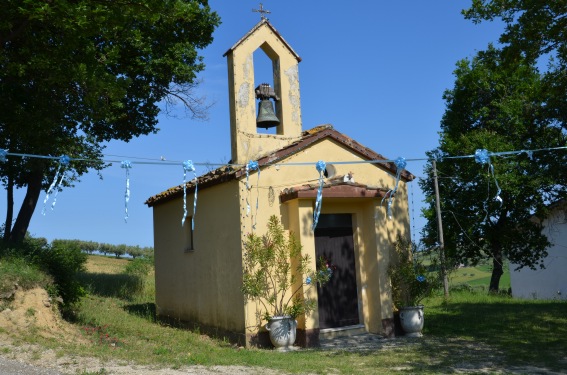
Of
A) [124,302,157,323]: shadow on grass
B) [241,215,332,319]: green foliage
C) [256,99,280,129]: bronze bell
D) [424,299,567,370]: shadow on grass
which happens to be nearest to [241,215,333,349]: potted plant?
[241,215,332,319]: green foliage

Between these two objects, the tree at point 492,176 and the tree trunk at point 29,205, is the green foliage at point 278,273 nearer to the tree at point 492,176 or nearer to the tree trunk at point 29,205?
the tree trunk at point 29,205

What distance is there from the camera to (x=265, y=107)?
1236cm

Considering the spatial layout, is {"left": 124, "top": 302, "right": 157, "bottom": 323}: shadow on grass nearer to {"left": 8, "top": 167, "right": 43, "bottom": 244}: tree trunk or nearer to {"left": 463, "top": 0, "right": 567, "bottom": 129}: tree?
{"left": 8, "top": 167, "right": 43, "bottom": 244}: tree trunk

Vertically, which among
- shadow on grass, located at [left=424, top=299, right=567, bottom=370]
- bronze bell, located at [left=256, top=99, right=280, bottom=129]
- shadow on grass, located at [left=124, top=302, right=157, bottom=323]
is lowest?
shadow on grass, located at [left=424, top=299, right=567, bottom=370]

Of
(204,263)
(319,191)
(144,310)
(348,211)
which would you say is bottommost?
(144,310)

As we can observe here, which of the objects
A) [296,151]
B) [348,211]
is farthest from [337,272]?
[296,151]

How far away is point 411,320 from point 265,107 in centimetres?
581

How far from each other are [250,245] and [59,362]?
4.11 metres

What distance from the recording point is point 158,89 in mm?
17734

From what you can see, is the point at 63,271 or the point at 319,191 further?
the point at 63,271

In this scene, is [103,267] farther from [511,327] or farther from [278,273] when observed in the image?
[511,327]

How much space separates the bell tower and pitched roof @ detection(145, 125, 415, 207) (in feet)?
1.60

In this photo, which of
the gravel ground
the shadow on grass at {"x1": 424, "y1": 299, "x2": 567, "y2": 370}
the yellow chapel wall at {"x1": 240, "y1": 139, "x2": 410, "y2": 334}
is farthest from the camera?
the yellow chapel wall at {"x1": 240, "y1": 139, "x2": 410, "y2": 334}

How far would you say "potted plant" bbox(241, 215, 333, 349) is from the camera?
10.8m
